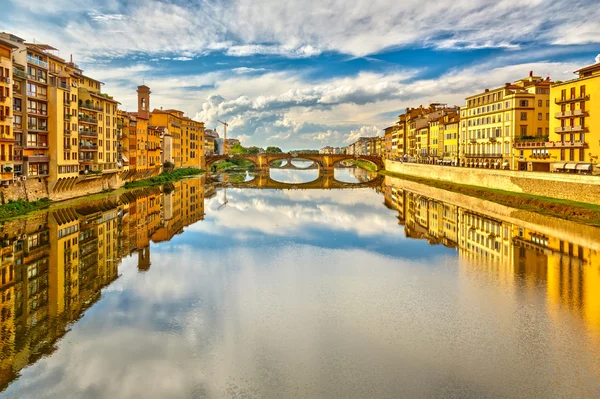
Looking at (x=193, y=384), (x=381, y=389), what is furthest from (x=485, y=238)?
(x=193, y=384)

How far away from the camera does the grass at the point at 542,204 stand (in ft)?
100

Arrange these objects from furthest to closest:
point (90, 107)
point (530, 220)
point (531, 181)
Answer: point (90, 107) < point (531, 181) < point (530, 220)

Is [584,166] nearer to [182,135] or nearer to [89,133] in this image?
[89,133]

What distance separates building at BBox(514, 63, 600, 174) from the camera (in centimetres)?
3988

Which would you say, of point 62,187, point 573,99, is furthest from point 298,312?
point 573,99

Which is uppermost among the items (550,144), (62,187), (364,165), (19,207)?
(364,165)

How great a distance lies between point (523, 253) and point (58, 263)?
21.7 m

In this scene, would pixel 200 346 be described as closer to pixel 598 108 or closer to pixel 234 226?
pixel 234 226

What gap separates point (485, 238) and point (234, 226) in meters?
16.2

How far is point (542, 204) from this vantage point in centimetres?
3559

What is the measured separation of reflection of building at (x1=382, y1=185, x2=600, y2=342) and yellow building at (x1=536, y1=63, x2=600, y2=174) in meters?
11.4

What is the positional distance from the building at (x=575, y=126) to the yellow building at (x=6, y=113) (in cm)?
4309

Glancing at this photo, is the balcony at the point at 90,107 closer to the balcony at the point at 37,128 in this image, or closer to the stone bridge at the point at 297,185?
the balcony at the point at 37,128

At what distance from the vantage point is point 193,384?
10367 mm
